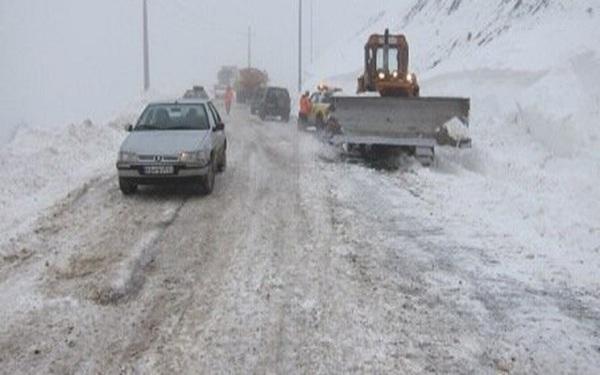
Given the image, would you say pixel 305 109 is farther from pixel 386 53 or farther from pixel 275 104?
pixel 386 53

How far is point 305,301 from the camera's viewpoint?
699cm

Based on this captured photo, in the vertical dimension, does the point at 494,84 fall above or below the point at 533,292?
above

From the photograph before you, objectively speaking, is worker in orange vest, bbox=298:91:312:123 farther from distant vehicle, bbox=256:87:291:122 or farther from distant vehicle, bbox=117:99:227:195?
distant vehicle, bbox=117:99:227:195

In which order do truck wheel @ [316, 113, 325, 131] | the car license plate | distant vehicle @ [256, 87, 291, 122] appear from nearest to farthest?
the car license plate < truck wheel @ [316, 113, 325, 131] < distant vehicle @ [256, 87, 291, 122]

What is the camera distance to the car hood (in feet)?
39.7

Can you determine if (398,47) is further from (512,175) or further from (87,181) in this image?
(87,181)

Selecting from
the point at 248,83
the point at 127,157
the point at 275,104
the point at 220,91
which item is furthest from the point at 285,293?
the point at 220,91

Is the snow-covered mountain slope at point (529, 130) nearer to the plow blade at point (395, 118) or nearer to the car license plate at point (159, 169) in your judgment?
the plow blade at point (395, 118)

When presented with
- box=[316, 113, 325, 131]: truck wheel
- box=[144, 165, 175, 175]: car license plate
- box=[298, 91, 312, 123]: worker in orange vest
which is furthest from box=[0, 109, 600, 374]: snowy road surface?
box=[298, 91, 312, 123]: worker in orange vest

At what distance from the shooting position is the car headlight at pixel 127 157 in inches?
473

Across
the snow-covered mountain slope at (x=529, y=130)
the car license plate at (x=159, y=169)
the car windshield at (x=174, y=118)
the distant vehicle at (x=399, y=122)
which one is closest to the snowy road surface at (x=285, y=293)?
the snow-covered mountain slope at (x=529, y=130)

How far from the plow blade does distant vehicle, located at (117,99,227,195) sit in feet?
15.2

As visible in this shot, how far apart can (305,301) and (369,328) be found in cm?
91

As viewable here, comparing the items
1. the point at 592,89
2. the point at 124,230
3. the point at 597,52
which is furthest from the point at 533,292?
the point at 597,52
